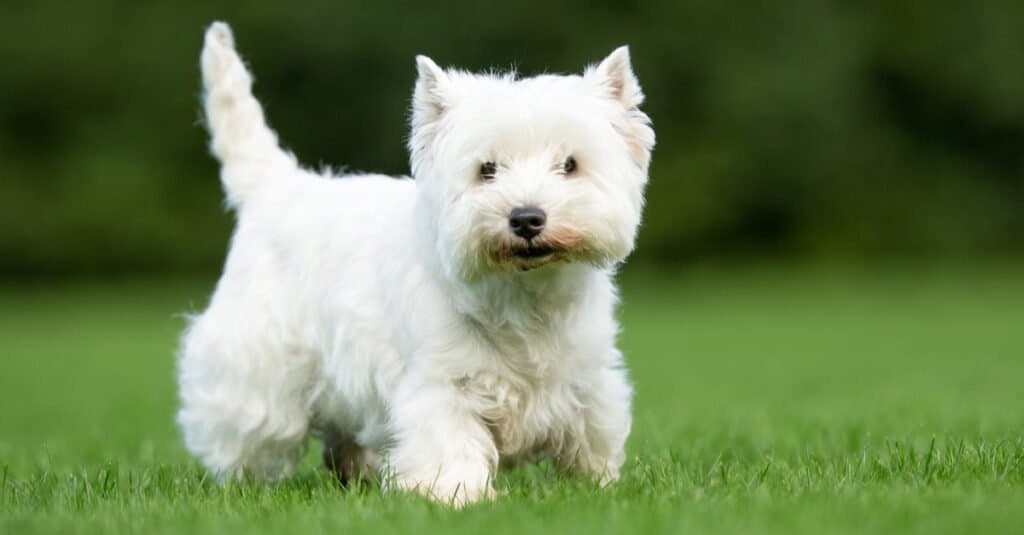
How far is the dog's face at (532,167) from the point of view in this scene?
4.82 meters

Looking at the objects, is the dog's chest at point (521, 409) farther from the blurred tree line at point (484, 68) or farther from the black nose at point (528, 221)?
the blurred tree line at point (484, 68)

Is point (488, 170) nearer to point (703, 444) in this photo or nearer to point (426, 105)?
point (426, 105)

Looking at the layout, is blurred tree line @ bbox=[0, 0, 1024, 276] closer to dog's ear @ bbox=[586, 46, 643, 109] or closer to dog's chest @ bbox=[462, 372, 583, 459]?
dog's ear @ bbox=[586, 46, 643, 109]

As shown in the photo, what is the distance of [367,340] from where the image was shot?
5566 millimetres

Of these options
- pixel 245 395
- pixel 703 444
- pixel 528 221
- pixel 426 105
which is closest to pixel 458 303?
pixel 528 221

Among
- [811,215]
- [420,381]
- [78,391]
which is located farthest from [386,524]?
[811,215]

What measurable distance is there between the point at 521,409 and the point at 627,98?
1245 mm

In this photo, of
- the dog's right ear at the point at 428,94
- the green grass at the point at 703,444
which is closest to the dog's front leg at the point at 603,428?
the green grass at the point at 703,444

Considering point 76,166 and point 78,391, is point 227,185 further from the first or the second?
point 76,166

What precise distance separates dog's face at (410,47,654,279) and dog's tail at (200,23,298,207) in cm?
176

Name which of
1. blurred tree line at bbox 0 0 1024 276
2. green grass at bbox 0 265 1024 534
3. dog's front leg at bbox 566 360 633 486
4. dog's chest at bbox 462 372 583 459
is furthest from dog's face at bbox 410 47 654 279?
blurred tree line at bbox 0 0 1024 276

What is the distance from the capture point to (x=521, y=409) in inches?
206

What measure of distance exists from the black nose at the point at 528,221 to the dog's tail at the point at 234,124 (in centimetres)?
233

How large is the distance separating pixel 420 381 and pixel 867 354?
404 inches
